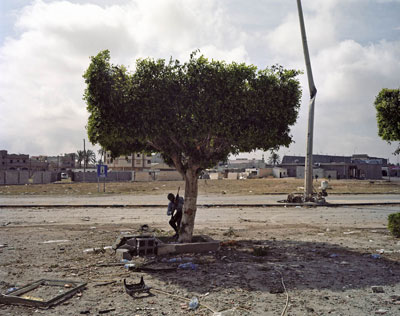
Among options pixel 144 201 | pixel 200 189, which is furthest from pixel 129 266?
pixel 200 189

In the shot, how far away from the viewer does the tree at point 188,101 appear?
28.3 ft

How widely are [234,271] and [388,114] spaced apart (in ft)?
23.1

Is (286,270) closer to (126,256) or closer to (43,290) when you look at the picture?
(126,256)

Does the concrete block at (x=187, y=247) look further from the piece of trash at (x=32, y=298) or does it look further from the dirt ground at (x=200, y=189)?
the dirt ground at (x=200, y=189)

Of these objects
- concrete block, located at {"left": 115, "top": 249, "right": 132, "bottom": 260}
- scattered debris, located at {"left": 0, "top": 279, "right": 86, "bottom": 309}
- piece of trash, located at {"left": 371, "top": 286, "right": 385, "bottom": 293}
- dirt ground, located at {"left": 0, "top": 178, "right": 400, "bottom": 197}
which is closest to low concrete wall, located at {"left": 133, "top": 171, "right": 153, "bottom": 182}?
dirt ground, located at {"left": 0, "top": 178, "right": 400, "bottom": 197}

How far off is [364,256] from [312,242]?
1.99 meters

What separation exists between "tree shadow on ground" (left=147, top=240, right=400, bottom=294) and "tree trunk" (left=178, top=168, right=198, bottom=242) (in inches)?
38.4

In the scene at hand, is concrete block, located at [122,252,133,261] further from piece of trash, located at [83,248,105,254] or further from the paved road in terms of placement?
the paved road

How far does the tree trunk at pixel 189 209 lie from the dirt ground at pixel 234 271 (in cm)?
91

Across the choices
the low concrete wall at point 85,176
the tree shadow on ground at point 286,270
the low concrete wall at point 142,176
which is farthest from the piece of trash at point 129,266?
the low concrete wall at point 142,176

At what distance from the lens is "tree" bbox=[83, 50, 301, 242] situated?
28.3 ft

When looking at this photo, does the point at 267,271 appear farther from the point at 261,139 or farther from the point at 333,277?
the point at 261,139

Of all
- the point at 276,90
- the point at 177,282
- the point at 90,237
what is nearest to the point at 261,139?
the point at 276,90

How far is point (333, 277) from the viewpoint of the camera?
7160 mm
